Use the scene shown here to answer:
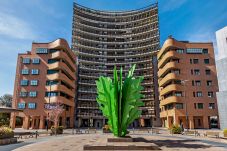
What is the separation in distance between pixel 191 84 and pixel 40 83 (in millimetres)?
45372

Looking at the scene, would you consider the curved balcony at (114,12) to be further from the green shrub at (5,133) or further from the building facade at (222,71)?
the green shrub at (5,133)

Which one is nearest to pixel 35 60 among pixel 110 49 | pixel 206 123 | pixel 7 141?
pixel 7 141

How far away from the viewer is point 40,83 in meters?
58.7

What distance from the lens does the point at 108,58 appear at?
309 ft

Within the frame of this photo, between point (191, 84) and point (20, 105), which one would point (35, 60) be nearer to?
point (20, 105)

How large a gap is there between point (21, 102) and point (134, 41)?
57.6 meters

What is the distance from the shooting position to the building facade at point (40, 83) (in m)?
56.5

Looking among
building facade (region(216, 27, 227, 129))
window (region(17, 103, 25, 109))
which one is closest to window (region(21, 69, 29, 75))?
window (region(17, 103, 25, 109))

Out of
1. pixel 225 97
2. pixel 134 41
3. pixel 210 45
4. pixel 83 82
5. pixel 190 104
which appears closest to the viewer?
pixel 225 97

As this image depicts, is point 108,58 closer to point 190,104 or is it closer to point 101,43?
point 101,43

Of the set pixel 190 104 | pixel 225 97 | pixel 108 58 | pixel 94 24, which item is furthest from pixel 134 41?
pixel 225 97

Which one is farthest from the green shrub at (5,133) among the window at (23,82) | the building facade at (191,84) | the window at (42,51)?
the building facade at (191,84)

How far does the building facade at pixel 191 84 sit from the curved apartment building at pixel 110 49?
21281mm

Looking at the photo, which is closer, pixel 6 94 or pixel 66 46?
pixel 66 46
